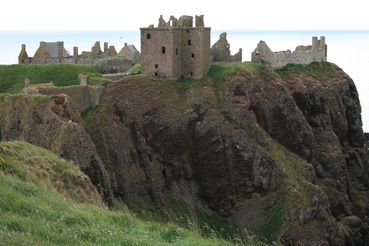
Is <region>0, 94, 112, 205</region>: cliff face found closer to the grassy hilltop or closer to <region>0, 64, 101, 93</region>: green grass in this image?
<region>0, 64, 101, 93</region>: green grass

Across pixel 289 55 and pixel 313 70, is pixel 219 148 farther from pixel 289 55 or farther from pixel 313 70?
pixel 313 70

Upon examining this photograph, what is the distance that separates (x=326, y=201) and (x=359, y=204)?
49.7 feet

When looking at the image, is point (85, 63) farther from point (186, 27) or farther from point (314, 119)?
point (314, 119)

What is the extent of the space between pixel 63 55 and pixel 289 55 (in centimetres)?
3205

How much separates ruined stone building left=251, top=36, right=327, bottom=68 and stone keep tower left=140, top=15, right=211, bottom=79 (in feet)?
46.7

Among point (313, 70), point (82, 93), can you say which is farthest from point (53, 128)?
point (313, 70)

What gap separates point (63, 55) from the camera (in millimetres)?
86125

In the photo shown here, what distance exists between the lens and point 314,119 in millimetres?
82438

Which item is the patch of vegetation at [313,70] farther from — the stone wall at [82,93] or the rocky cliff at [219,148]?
the stone wall at [82,93]

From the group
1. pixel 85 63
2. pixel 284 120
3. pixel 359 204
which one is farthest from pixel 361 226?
pixel 85 63

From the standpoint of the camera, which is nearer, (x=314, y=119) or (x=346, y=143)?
(x=314, y=119)

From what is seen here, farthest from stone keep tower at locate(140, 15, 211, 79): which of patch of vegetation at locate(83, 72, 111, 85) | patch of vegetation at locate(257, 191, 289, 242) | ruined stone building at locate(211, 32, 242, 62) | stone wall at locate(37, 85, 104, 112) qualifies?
patch of vegetation at locate(257, 191, 289, 242)

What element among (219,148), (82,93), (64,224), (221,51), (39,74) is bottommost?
(219,148)

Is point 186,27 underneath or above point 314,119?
above
